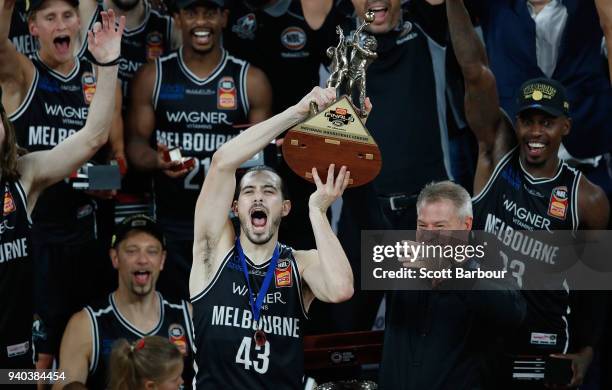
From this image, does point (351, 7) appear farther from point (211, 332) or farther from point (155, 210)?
point (211, 332)

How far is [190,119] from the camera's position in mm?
7273

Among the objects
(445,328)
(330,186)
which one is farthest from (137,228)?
(445,328)

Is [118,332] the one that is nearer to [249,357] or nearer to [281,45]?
[249,357]

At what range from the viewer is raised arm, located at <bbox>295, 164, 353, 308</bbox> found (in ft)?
18.2

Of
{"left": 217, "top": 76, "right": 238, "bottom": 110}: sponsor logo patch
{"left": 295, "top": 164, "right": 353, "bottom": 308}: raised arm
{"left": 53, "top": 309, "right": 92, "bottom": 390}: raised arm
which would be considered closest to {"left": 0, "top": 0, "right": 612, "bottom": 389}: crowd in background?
{"left": 217, "top": 76, "right": 238, "bottom": 110}: sponsor logo patch

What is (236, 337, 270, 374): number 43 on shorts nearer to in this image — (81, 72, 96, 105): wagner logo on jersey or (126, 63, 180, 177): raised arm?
(126, 63, 180, 177): raised arm

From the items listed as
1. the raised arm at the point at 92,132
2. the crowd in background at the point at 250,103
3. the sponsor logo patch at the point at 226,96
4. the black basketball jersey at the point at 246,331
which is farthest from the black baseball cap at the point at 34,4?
the black basketball jersey at the point at 246,331

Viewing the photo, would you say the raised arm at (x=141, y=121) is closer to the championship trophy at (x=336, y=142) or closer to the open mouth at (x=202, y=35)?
the open mouth at (x=202, y=35)

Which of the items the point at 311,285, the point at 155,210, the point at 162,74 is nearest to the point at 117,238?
the point at 155,210

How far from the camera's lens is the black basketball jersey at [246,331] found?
19.0 feet

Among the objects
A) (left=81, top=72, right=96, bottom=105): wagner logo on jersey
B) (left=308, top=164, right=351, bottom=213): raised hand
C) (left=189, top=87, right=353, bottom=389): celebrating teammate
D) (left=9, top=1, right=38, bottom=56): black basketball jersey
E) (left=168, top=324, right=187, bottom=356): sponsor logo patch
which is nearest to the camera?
(left=308, top=164, right=351, bottom=213): raised hand

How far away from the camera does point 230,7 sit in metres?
7.61

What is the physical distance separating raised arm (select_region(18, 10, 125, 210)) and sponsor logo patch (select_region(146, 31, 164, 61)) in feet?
5.39

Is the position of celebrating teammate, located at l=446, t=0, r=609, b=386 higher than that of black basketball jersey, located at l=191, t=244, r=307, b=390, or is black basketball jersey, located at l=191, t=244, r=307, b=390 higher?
celebrating teammate, located at l=446, t=0, r=609, b=386
